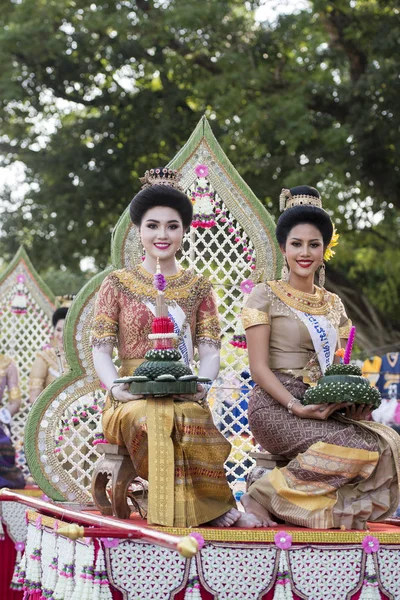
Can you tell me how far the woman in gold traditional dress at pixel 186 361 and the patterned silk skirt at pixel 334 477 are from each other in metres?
0.18

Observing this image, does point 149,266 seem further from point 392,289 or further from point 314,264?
point 392,289

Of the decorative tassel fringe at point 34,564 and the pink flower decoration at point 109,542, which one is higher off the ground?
the pink flower decoration at point 109,542

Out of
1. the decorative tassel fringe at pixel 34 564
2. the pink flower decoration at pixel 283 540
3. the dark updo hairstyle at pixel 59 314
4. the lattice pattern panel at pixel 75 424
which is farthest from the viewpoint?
the dark updo hairstyle at pixel 59 314

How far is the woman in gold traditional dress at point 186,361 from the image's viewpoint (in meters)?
4.21

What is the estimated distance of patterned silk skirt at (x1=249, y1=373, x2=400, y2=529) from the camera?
4.39 metres

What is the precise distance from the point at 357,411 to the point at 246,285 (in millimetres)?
1615

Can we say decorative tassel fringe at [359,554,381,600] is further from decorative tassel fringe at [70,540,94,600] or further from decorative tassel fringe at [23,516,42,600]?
decorative tassel fringe at [23,516,42,600]

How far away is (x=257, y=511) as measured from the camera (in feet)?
14.8

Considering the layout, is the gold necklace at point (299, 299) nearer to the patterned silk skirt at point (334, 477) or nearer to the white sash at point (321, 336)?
the white sash at point (321, 336)

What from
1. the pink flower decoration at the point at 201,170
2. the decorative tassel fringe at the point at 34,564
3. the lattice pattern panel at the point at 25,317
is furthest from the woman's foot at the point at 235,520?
the lattice pattern panel at the point at 25,317

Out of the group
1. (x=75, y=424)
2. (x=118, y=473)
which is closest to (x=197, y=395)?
(x=118, y=473)

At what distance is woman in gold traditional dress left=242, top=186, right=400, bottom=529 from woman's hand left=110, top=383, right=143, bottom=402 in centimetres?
67

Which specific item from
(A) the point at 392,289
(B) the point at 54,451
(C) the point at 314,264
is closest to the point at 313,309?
(C) the point at 314,264

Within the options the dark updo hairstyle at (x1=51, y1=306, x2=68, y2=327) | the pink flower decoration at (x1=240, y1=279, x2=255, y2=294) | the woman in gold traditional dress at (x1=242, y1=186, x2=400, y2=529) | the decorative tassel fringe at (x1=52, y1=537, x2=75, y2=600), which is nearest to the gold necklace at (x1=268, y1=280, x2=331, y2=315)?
the woman in gold traditional dress at (x1=242, y1=186, x2=400, y2=529)
